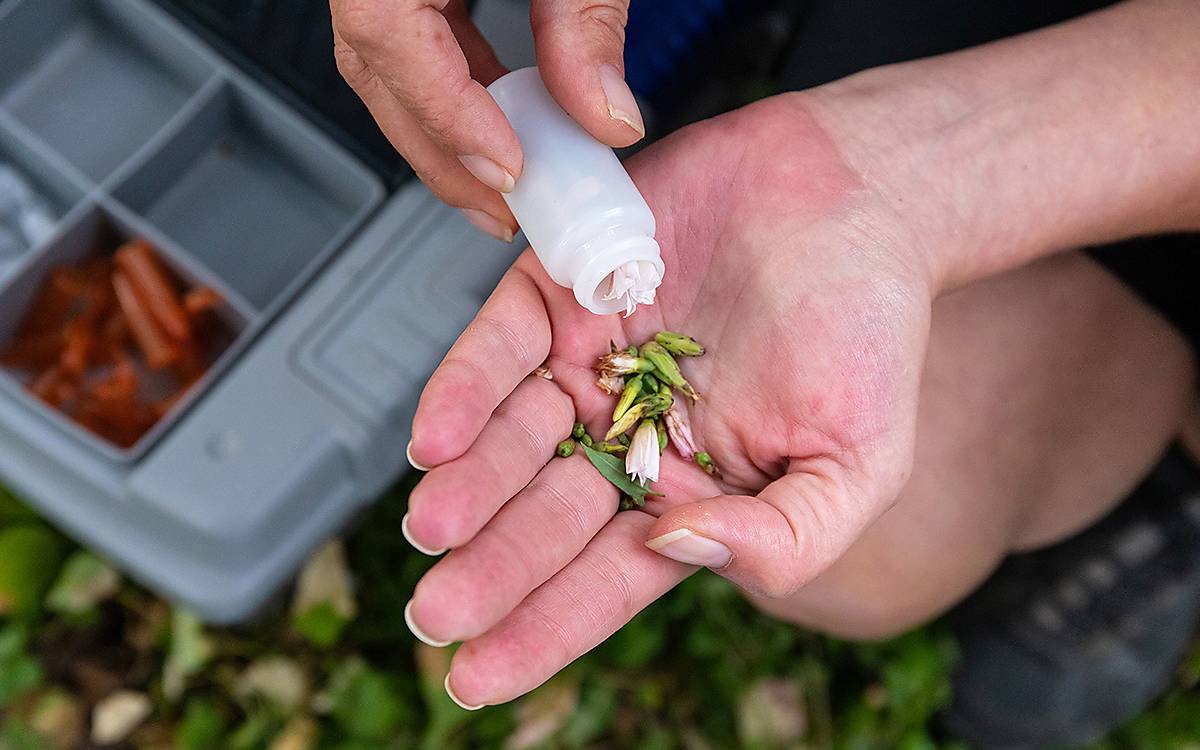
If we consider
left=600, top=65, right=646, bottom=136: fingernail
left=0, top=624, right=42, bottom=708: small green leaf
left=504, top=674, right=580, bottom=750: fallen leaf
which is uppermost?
left=600, top=65, right=646, bottom=136: fingernail

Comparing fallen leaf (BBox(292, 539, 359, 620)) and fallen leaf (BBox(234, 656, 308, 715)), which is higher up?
fallen leaf (BBox(292, 539, 359, 620))

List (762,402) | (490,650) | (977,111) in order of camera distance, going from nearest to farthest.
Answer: (490,650)
(762,402)
(977,111)

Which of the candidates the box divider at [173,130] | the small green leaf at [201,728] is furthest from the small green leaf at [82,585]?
the box divider at [173,130]

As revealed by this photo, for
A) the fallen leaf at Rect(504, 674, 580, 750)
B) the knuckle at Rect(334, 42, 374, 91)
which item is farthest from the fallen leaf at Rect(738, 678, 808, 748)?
the knuckle at Rect(334, 42, 374, 91)

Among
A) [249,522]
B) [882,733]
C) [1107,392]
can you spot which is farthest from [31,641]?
[1107,392]

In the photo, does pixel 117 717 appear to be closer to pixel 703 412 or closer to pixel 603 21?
pixel 703 412

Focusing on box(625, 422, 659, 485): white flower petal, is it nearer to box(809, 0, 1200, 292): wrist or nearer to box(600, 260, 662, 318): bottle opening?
box(600, 260, 662, 318): bottle opening

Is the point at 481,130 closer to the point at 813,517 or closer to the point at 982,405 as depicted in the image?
the point at 813,517
